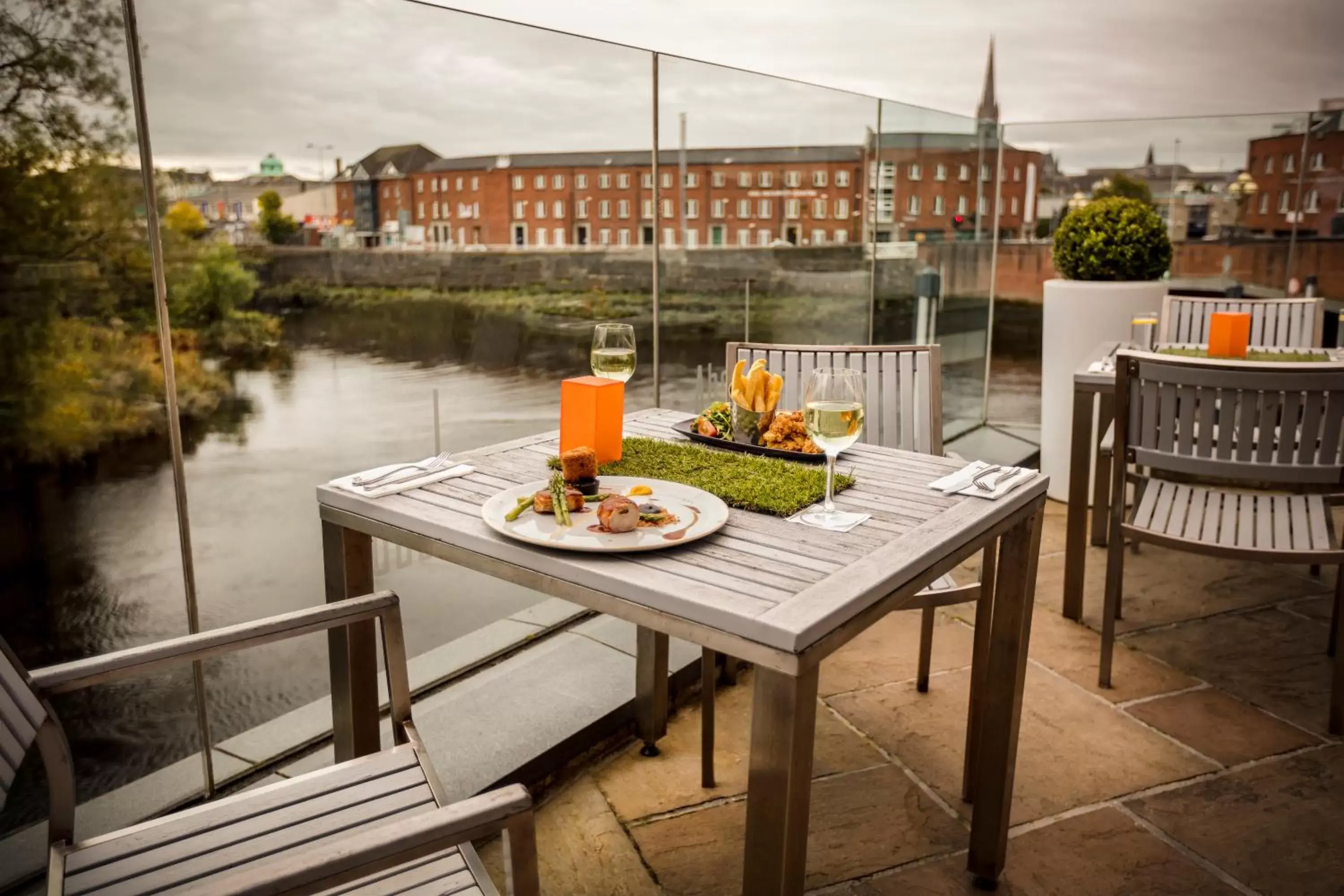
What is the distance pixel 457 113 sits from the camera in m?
2.79

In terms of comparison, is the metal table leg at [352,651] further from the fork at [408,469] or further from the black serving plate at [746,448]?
the black serving plate at [746,448]

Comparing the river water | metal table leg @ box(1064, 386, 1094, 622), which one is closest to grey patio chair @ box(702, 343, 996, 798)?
the river water

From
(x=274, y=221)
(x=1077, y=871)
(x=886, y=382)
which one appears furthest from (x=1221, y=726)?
(x=274, y=221)

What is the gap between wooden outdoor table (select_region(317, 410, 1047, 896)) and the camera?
1.07 m

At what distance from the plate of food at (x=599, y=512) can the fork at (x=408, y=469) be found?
20 cm

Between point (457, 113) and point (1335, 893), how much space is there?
2.94 metres

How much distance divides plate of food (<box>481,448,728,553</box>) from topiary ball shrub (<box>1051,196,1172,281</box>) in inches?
140

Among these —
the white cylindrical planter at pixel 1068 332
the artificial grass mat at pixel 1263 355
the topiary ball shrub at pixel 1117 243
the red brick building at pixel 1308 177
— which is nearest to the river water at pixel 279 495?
the artificial grass mat at pixel 1263 355

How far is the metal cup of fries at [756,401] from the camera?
6.13 ft

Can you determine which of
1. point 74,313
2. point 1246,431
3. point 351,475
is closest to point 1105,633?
point 1246,431

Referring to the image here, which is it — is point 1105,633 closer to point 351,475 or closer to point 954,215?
point 351,475

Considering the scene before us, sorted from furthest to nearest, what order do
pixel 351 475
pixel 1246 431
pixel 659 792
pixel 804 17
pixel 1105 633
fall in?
pixel 804 17 → pixel 1105 633 → pixel 1246 431 → pixel 659 792 → pixel 351 475

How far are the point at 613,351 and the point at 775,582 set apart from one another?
802 mm

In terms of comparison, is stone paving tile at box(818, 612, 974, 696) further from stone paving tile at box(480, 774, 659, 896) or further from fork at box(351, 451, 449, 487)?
fork at box(351, 451, 449, 487)
